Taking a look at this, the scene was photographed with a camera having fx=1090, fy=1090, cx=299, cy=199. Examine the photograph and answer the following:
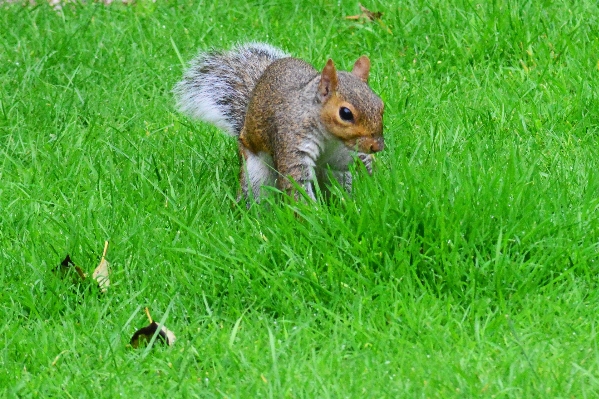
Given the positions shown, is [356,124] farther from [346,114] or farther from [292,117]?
[292,117]

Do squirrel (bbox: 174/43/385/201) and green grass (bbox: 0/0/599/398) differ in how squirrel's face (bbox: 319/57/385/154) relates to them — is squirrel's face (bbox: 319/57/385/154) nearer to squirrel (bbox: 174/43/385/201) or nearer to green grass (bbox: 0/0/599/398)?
squirrel (bbox: 174/43/385/201)

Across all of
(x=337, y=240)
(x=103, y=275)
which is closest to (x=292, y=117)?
(x=337, y=240)

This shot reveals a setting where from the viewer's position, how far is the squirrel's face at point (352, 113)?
330 cm

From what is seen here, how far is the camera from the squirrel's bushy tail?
4.00 meters

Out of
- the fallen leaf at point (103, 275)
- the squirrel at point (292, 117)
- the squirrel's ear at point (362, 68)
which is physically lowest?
the fallen leaf at point (103, 275)

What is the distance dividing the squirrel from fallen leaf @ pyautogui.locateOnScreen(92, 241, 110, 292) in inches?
22.0

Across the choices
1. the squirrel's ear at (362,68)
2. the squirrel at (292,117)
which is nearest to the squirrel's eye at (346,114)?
the squirrel at (292,117)

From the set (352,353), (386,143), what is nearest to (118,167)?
(386,143)

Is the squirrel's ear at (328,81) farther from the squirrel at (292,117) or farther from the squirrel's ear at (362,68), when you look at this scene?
the squirrel's ear at (362,68)

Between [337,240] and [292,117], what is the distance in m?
0.56

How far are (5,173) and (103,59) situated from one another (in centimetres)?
106

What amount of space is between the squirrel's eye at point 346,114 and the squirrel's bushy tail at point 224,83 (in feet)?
2.29

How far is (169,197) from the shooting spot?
360cm

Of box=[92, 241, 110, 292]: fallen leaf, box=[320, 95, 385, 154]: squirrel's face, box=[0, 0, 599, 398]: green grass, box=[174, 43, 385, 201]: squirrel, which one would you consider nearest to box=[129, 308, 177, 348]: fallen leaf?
box=[0, 0, 599, 398]: green grass
